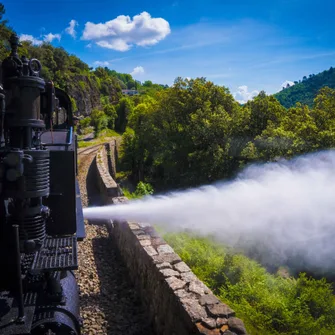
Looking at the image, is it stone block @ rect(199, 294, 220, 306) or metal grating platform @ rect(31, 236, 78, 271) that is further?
stone block @ rect(199, 294, 220, 306)

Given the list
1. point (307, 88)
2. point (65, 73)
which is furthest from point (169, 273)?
point (307, 88)

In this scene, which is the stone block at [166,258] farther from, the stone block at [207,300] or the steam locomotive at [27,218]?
the steam locomotive at [27,218]

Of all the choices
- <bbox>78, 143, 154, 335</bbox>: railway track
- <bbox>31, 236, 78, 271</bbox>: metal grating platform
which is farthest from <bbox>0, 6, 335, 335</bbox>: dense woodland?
<bbox>31, 236, 78, 271</bbox>: metal grating platform

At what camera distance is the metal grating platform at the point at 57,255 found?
3.57 m

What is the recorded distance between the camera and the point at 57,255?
3820 mm

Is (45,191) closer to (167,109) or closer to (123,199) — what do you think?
(123,199)

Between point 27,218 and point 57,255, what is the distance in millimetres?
583

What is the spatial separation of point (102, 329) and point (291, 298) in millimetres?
4229

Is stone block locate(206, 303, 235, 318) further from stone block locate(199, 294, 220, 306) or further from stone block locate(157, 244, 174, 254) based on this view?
stone block locate(157, 244, 174, 254)

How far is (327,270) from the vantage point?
11594 millimetres

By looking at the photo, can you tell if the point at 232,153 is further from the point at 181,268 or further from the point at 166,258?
the point at 181,268

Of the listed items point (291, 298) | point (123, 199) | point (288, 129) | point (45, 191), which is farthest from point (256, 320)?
point (288, 129)

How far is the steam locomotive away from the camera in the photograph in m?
3.35

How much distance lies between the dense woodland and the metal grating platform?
3.61m
